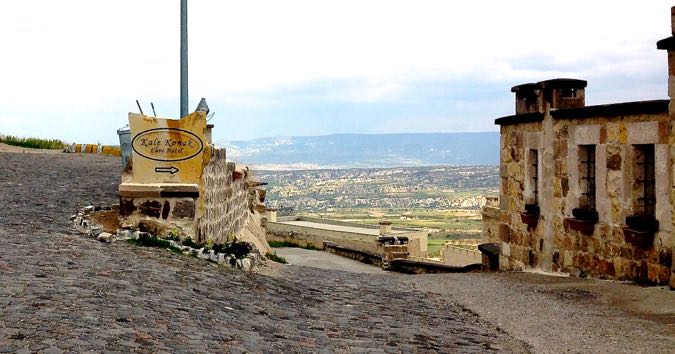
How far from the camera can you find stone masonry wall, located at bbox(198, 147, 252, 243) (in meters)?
13.2

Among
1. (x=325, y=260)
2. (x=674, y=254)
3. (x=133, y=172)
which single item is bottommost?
(x=325, y=260)

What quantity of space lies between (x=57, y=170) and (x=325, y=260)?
9.69 m

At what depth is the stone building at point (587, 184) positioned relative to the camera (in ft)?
34.8

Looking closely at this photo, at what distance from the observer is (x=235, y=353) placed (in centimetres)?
638

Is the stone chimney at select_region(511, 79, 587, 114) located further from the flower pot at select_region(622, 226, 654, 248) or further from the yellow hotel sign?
the yellow hotel sign

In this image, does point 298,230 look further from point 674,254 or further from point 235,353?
point 235,353

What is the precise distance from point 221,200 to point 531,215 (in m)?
5.16

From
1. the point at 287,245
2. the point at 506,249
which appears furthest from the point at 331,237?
Answer: the point at 506,249

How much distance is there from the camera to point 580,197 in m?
12.5

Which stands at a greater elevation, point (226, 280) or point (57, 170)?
point (57, 170)

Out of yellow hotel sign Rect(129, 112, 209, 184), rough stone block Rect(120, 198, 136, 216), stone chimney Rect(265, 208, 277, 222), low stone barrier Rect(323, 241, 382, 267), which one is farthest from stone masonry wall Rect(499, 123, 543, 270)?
stone chimney Rect(265, 208, 277, 222)

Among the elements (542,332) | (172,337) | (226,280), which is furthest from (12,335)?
(542,332)

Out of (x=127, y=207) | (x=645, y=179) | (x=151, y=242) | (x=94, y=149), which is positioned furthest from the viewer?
(x=94, y=149)

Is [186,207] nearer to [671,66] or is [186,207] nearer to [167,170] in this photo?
[167,170]
